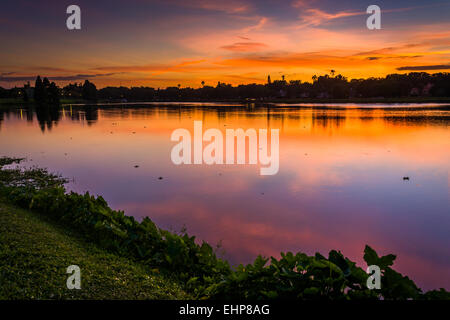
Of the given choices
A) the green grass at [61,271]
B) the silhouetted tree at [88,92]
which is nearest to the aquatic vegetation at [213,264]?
the green grass at [61,271]

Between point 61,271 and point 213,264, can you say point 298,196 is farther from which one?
point 61,271

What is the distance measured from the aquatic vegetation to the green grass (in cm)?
44

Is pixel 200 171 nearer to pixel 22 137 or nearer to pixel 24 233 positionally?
pixel 24 233

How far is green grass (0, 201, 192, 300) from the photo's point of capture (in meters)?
4.97

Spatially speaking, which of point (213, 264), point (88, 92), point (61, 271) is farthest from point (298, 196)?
point (88, 92)

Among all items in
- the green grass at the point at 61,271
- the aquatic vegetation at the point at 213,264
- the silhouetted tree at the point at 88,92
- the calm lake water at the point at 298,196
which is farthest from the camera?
the silhouetted tree at the point at 88,92

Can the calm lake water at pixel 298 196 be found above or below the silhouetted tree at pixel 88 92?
below

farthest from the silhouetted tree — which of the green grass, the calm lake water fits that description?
the green grass

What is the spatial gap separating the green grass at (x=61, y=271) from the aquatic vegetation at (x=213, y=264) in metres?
0.44

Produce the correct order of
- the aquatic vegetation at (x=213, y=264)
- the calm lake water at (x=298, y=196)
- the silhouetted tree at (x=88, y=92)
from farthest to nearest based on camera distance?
1. the silhouetted tree at (x=88, y=92)
2. the calm lake water at (x=298, y=196)
3. the aquatic vegetation at (x=213, y=264)

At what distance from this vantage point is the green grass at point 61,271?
497 cm

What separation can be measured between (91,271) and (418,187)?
1303 centimetres

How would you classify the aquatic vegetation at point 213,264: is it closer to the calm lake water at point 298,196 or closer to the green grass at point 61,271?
the green grass at point 61,271

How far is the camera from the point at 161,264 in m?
6.63
